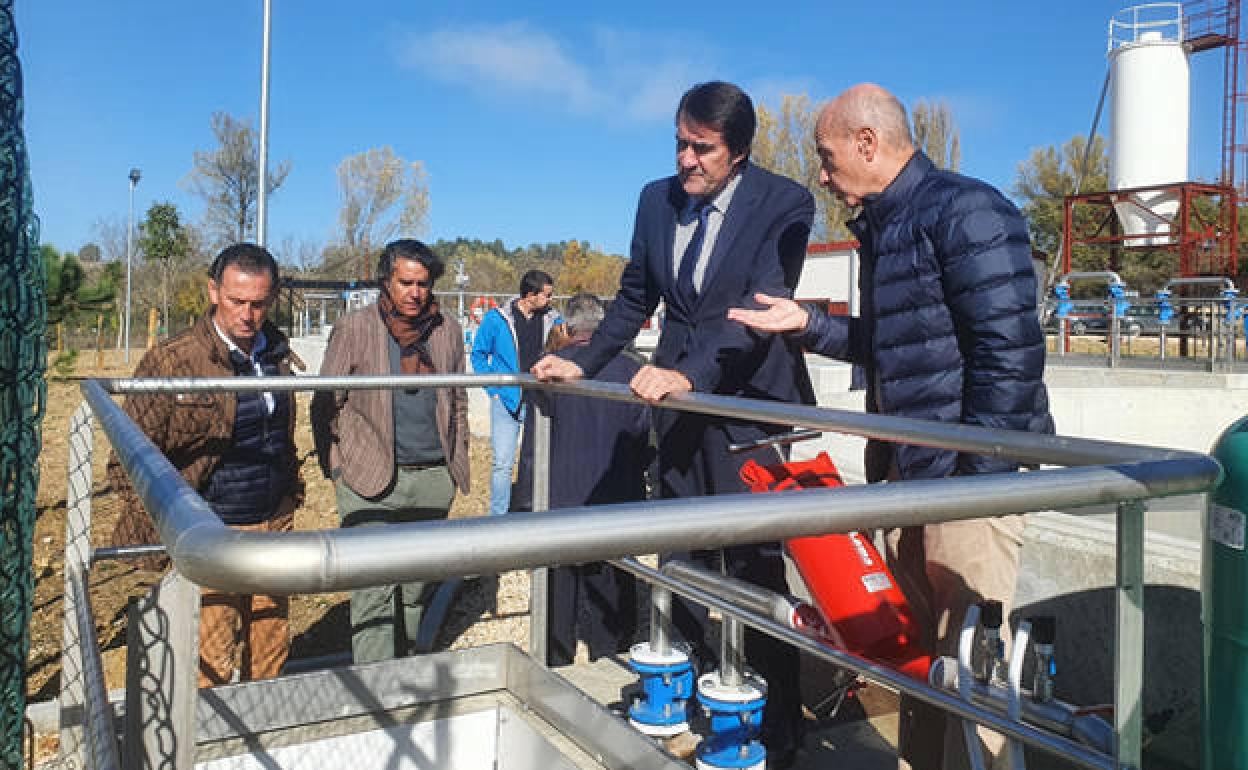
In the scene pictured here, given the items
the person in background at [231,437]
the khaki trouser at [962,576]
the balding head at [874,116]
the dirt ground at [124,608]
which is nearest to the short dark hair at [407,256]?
the person in background at [231,437]

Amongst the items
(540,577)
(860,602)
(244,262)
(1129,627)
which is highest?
(244,262)

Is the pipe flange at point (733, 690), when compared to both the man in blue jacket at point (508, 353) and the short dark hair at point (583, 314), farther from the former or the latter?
the man in blue jacket at point (508, 353)

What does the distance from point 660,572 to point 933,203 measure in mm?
1061

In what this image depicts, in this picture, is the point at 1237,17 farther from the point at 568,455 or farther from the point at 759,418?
the point at 759,418

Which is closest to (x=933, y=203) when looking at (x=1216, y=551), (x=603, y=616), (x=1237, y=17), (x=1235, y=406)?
(x=1216, y=551)

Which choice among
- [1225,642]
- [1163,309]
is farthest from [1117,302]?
[1225,642]

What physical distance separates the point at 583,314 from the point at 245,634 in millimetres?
2123

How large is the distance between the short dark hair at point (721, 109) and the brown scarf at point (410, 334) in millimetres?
1500

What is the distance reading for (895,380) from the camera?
221cm

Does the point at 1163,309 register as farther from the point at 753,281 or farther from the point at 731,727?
the point at 731,727

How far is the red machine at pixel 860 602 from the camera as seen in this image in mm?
1964

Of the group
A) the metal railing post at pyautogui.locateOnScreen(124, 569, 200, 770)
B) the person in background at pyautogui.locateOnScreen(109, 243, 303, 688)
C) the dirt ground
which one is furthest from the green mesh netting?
the metal railing post at pyautogui.locateOnScreen(124, 569, 200, 770)

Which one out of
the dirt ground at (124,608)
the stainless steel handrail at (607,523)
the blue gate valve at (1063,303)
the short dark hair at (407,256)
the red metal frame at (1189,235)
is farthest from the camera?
the red metal frame at (1189,235)

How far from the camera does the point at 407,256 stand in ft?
12.2
